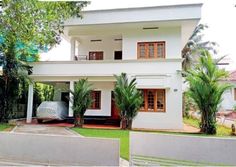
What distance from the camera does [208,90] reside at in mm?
12375

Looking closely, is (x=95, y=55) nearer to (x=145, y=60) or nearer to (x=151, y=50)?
(x=151, y=50)

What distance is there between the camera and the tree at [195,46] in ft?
87.2

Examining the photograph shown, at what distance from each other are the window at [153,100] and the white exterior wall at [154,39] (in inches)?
96.1

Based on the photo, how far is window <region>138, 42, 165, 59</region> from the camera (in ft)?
53.1

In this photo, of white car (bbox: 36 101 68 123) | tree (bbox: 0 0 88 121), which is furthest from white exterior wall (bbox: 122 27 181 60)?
white car (bbox: 36 101 68 123)

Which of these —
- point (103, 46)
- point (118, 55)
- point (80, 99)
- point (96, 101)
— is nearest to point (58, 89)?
point (96, 101)

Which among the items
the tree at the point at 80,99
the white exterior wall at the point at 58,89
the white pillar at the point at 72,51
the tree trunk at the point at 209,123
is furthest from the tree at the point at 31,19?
the tree trunk at the point at 209,123

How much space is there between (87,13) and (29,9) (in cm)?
616

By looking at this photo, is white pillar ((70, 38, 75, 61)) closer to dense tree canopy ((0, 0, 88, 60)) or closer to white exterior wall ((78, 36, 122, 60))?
white exterior wall ((78, 36, 122, 60))

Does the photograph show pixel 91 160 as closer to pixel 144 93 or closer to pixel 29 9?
pixel 29 9

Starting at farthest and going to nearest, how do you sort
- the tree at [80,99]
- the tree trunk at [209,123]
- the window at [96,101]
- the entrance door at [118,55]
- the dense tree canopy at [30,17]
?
the entrance door at [118,55] < the window at [96,101] < the tree at [80,99] < the tree trunk at [209,123] < the dense tree canopy at [30,17]

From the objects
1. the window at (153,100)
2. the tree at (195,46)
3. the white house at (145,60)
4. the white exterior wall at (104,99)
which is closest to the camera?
the white house at (145,60)

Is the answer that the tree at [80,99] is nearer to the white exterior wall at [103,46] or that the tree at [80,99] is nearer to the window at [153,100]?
the window at [153,100]

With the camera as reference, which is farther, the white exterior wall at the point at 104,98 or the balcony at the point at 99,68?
the white exterior wall at the point at 104,98
